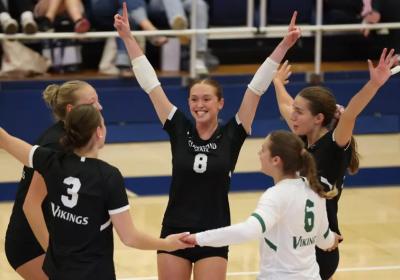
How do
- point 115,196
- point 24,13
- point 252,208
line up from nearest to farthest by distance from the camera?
point 115,196 < point 252,208 < point 24,13

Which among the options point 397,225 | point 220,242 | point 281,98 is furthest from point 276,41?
point 220,242

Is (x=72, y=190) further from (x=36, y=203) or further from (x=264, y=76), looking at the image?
(x=264, y=76)

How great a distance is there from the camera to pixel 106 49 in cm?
1075

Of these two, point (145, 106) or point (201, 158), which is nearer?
point (201, 158)

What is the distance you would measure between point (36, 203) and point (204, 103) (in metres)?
1.14

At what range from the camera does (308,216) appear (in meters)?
4.38

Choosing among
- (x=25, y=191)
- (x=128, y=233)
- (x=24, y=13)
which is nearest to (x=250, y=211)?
(x=24, y=13)

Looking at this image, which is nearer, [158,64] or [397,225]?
[397,225]

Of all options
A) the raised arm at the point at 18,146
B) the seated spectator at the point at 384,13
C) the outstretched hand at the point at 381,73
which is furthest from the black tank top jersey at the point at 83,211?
the seated spectator at the point at 384,13

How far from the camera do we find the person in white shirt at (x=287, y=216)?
4297 mm

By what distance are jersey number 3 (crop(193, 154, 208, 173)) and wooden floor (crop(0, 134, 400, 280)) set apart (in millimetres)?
1931

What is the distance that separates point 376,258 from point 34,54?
4.92 m

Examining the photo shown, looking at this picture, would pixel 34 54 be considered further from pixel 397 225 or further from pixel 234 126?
pixel 234 126

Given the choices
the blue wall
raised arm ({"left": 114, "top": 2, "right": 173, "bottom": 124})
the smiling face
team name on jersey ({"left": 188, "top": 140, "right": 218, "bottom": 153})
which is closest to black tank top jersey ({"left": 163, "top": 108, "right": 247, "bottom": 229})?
team name on jersey ({"left": 188, "top": 140, "right": 218, "bottom": 153})
